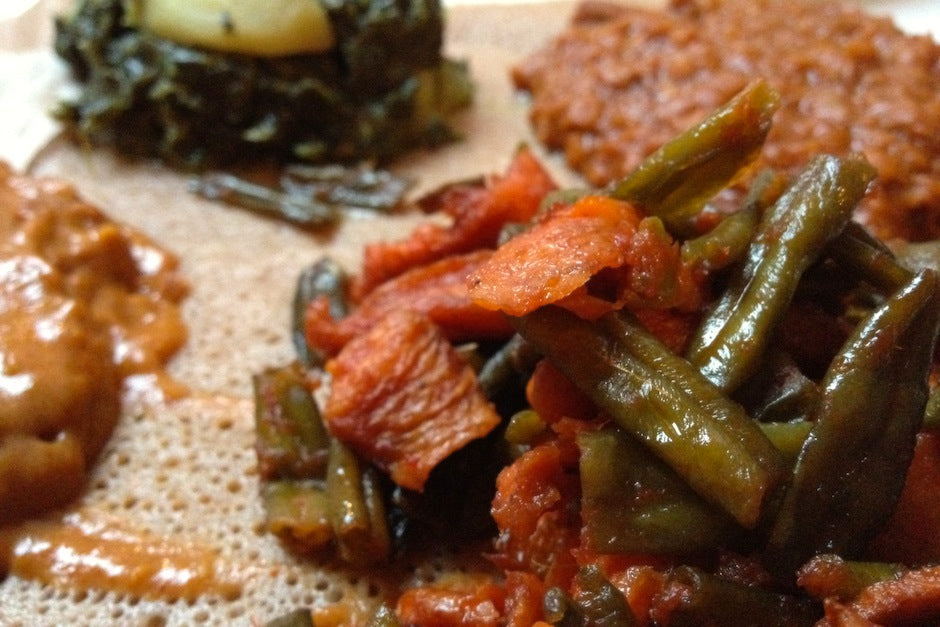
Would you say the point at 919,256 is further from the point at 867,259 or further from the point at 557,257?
the point at 557,257

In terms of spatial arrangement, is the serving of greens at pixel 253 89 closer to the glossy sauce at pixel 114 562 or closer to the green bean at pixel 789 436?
the glossy sauce at pixel 114 562

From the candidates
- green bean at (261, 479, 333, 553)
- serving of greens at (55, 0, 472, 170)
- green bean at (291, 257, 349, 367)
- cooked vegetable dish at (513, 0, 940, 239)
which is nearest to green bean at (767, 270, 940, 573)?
green bean at (261, 479, 333, 553)

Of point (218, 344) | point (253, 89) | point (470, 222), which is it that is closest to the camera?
point (470, 222)

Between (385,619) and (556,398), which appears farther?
(556,398)

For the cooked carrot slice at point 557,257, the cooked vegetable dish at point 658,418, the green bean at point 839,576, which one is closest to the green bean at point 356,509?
the cooked vegetable dish at point 658,418

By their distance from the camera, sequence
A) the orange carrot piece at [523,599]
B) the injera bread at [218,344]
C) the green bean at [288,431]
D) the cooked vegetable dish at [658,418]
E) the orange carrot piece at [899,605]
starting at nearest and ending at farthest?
the orange carrot piece at [899,605] < the cooked vegetable dish at [658,418] < the orange carrot piece at [523,599] < the injera bread at [218,344] < the green bean at [288,431]

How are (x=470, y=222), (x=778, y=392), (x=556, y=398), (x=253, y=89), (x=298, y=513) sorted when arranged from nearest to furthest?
(x=778, y=392) → (x=556, y=398) → (x=298, y=513) → (x=470, y=222) → (x=253, y=89)

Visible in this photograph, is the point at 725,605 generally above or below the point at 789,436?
below

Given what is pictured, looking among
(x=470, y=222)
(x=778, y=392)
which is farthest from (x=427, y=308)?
(x=778, y=392)
